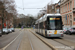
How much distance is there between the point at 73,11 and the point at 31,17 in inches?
3145

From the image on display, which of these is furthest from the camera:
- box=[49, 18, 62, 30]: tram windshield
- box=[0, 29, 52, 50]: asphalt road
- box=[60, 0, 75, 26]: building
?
box=[60, 0, 75, 26]: building

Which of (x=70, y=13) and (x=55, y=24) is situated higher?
(x=70, y=13)

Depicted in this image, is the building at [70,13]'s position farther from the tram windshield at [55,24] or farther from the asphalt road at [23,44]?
the asphalt road at [23,44]

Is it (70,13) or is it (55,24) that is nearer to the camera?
(55,24)

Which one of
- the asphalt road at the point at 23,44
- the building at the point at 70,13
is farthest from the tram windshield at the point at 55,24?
the building at the point at 70,13

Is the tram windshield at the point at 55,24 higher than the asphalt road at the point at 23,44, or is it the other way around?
the tram windshield at the point at 55,24

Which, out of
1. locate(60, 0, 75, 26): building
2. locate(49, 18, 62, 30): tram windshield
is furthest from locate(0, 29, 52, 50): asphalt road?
locate(60, 0, 75, 26): building

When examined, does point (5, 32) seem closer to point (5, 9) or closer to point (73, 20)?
point (5, 9)

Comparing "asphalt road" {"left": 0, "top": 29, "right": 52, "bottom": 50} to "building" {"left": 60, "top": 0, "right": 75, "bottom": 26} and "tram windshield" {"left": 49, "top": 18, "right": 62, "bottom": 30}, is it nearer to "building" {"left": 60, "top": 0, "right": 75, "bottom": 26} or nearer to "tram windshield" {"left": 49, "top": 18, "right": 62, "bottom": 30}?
"tram windshield" {"left": 49, "top": 18, "right": 62, "bottom": 30}

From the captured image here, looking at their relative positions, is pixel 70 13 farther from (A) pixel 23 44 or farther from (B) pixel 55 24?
(A) pixel 23 44

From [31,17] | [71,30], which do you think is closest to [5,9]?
[71,30]

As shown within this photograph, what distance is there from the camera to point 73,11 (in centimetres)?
3756

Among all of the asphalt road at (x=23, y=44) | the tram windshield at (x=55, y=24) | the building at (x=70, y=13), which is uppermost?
the building at (x=70, y=13)

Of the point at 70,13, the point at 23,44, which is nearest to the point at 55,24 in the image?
the point at 23,44
